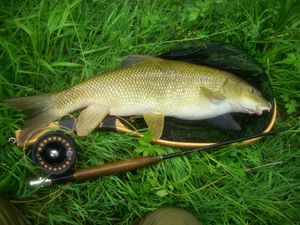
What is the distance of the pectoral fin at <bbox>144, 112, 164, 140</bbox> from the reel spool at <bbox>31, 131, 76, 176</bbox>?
1.74 feet

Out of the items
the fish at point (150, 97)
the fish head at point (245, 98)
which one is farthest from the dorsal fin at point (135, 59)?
the fish head at point (245, 98)

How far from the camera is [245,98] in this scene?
8.97 ft

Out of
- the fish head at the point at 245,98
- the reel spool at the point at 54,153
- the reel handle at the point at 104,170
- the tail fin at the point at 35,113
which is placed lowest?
the reel handle at the point at 104,170

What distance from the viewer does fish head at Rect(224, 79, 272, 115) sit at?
107 inches

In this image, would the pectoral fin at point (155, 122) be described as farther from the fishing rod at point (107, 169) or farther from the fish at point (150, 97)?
the fishing rod at point (107, 169)

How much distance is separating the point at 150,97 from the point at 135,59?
31cm

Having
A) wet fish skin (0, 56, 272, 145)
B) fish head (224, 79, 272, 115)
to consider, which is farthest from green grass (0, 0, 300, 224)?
fish head (224, 79, 272, 115)

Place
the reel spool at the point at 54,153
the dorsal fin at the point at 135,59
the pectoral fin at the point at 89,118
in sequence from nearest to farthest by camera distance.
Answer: the reel spool at the point at 54,153 < the pectoral fin at the point at 89,118 < the dorsal fin at the point at 135,59

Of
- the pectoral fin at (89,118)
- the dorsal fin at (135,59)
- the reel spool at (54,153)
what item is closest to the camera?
the reel spool at (54,153)

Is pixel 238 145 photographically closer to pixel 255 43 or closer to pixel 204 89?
pixel 204 89

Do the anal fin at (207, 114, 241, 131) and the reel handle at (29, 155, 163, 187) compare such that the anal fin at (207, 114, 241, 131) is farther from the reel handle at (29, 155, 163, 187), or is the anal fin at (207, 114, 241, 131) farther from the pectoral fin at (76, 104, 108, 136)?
the pectoral fin at (76, 104, 108, 136)

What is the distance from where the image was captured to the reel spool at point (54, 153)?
2.53m

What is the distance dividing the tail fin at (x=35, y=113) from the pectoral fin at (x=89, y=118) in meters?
0.20

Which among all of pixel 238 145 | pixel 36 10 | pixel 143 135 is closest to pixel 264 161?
pixel 238 145
